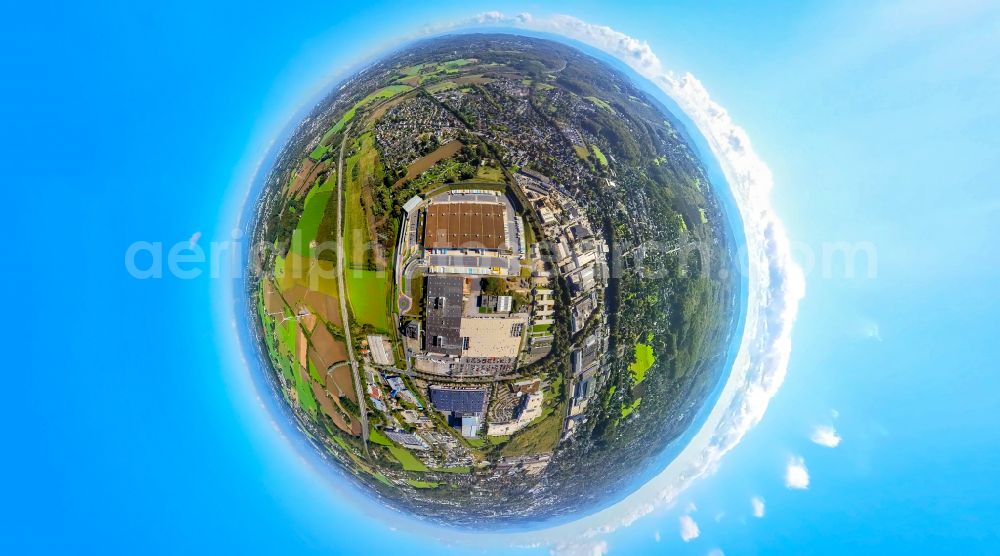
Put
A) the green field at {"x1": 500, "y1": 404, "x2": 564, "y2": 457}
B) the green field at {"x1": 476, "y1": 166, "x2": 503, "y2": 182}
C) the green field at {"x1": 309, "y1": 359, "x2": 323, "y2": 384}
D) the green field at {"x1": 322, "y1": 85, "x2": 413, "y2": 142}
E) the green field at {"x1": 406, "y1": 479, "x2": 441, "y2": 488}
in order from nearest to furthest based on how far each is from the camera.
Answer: the green field at {"x1": 476, "y1": 166, "x2": 503, "y2": 182}
the green field at {"x1": 500, "y1": 404, "x2": 564, "y2": 457}
the green field at {"x1": 309, "y1": 359, "x2": 323, "y2": 384}
the green field at {"x1": 406, "y1": 479, "x2": 441, "y2": 488}
the green field at {"x1": 322, "y1": 85, "x2": 413, "y2": 142}

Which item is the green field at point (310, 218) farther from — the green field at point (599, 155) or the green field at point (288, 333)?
the green field at point (599, 155)

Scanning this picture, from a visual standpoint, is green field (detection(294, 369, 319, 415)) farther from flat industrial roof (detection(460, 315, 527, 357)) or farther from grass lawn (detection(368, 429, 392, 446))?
flat industrial roof (detection(460, 315, 527, 357))

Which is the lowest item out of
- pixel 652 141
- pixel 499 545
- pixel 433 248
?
pixel 499 545

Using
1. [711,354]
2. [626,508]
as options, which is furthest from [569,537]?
[711,354]

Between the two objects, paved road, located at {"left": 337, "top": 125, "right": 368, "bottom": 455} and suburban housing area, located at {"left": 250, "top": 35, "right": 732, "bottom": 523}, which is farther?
paved road, located at {"left": 337, "top": 125, "right": 368, "bottom": 455}

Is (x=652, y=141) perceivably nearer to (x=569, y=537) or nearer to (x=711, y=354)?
(x=711, y=354)

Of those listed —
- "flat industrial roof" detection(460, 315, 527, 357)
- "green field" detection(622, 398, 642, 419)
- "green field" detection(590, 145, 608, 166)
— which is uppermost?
"green field" detection(590, 145, 608, 166)

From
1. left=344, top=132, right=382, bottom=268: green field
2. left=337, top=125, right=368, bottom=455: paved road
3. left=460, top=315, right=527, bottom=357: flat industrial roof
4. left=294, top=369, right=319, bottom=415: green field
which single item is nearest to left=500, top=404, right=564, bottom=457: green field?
left=460, top=315, right=527, bottom=357: flat industrial roof

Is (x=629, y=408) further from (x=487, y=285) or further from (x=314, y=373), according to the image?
(x=314, y=373)
